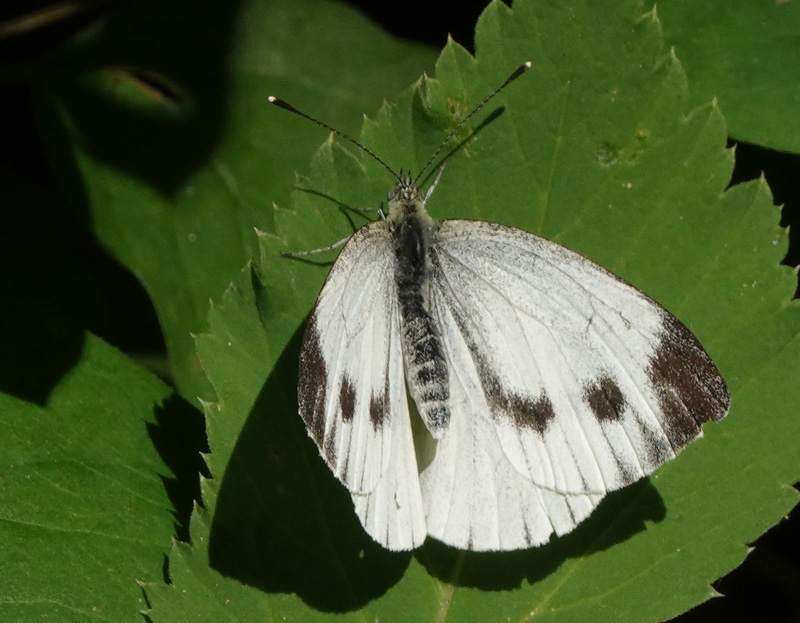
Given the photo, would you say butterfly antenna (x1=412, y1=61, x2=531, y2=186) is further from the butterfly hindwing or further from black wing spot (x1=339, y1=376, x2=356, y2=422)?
black wing spot (x1=339, y1=376, x2=356, y2=422)

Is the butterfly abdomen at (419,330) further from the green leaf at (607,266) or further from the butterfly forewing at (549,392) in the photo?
the green leaf at (607,266)

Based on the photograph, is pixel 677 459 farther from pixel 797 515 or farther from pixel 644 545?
pixel 797 515

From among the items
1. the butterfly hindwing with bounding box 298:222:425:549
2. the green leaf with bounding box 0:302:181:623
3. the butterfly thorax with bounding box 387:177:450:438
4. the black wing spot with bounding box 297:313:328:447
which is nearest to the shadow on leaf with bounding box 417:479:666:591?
the butterfly hindwing with bounding box 298:222:425:549

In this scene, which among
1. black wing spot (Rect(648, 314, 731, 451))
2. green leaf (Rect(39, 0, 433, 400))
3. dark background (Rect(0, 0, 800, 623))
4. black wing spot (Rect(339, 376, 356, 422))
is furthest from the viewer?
dark background (Rect(0, 0, 800, 623))

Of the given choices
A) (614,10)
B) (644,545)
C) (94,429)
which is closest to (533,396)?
(644,545)

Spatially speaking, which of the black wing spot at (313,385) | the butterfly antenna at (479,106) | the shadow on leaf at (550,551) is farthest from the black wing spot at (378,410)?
the butterfly antenna at (479,106)

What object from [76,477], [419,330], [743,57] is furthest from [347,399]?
[743,57]

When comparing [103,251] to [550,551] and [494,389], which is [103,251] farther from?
[550,551]
